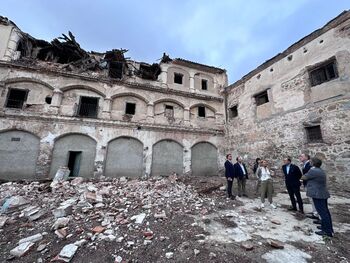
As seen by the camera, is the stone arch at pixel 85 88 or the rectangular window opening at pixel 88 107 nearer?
the stone arch at pixel 85 88

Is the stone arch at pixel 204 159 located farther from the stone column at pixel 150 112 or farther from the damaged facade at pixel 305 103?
the stone column at pixel 150 112

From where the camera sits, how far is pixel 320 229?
381cm

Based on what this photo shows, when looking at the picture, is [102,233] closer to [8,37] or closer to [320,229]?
[320,229]

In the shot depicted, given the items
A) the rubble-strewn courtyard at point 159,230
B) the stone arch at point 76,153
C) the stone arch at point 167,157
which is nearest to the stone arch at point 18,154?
the stone arch at point 76,153

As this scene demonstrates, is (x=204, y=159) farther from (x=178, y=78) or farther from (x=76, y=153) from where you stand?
(x=76, y=153)

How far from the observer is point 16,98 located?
10.3 metres

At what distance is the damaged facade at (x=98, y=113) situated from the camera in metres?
9.72

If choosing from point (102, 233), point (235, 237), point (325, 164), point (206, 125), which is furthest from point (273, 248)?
point (206, 125)

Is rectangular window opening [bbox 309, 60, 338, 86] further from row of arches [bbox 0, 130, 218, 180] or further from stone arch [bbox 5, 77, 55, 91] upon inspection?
stone arch [bbox 5, 77, 55, 91]

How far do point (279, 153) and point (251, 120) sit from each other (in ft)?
9.63

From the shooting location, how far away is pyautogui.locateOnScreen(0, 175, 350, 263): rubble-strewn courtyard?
3.01 meters

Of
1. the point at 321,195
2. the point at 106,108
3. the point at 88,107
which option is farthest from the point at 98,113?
the point at 321,195

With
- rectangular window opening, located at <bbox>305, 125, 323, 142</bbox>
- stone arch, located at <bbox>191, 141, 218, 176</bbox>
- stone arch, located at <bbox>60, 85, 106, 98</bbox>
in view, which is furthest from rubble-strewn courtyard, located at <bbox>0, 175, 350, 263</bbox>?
stone arch, located at <bbox>60, 85, 106, 98</bbox>

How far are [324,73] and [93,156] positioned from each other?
13479mm
